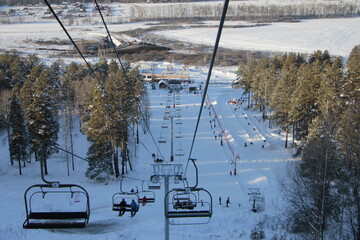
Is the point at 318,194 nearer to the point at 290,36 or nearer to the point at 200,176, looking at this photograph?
the point at 200,176

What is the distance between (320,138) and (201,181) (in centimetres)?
776

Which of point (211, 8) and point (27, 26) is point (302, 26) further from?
point (27, 26)

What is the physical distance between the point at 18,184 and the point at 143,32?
9783cm

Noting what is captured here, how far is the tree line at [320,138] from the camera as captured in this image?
1162 cm

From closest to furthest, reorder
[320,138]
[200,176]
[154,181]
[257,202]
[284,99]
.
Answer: [154,181] → [320,138] → [257,202] → [200,176] → [284,99]

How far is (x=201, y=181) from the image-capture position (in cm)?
2097

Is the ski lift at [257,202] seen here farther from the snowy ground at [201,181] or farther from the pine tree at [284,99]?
the pine tree at [284,99]

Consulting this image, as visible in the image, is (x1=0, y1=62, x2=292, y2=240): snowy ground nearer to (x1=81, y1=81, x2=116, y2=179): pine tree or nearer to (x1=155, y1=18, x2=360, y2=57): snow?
(x1=81, y1=81, x2=116, y2=179): pine tree

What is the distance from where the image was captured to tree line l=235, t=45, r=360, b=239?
1162cm

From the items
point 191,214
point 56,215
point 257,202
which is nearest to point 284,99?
point 257,202

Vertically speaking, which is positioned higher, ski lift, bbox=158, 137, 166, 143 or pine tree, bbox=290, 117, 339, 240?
pine tree, bbox=290, 117, 339, 240

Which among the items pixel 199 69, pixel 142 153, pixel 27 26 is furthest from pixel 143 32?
pixel 142 153

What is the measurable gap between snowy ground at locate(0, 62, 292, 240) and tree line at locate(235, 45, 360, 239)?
5.46 feet

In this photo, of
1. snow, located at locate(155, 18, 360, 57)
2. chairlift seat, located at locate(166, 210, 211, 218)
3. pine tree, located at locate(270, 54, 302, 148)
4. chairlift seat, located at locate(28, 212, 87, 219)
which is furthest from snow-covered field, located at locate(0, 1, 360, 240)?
snow, located at locate(155, 18, 360, 57)
